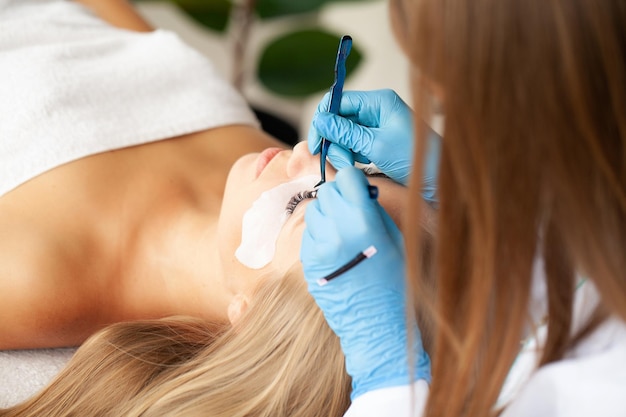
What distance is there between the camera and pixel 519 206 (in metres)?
0.67

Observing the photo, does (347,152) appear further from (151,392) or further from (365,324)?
(151,392)

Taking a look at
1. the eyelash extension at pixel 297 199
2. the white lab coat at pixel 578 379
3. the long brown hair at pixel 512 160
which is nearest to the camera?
the long brown hair at pixel 512 160

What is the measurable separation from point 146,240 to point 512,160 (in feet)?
2.85

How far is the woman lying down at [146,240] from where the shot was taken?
3.47 ft

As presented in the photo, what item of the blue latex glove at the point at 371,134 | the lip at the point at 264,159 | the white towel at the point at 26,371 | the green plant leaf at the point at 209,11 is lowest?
the white towel at the point at 26,371

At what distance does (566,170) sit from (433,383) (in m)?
0.29

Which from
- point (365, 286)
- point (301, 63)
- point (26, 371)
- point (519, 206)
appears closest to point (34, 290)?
point (26, 371)

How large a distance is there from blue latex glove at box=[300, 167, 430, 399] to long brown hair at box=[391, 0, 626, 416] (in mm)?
169

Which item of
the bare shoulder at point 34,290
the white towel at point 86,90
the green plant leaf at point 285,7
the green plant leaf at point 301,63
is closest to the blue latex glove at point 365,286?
the bare shoulder at point 34,290

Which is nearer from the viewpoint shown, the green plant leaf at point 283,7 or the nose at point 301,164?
the nose at point 301,164

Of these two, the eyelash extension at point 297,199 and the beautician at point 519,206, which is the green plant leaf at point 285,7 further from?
the beautician at point 519,206

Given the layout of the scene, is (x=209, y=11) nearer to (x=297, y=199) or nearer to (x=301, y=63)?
(x=301, y=63)

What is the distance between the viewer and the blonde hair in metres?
1.03

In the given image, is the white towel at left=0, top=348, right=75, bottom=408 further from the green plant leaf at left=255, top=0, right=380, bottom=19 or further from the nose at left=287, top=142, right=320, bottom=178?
the green plant leaf at left=255, top=0, right=380, bottom=19
